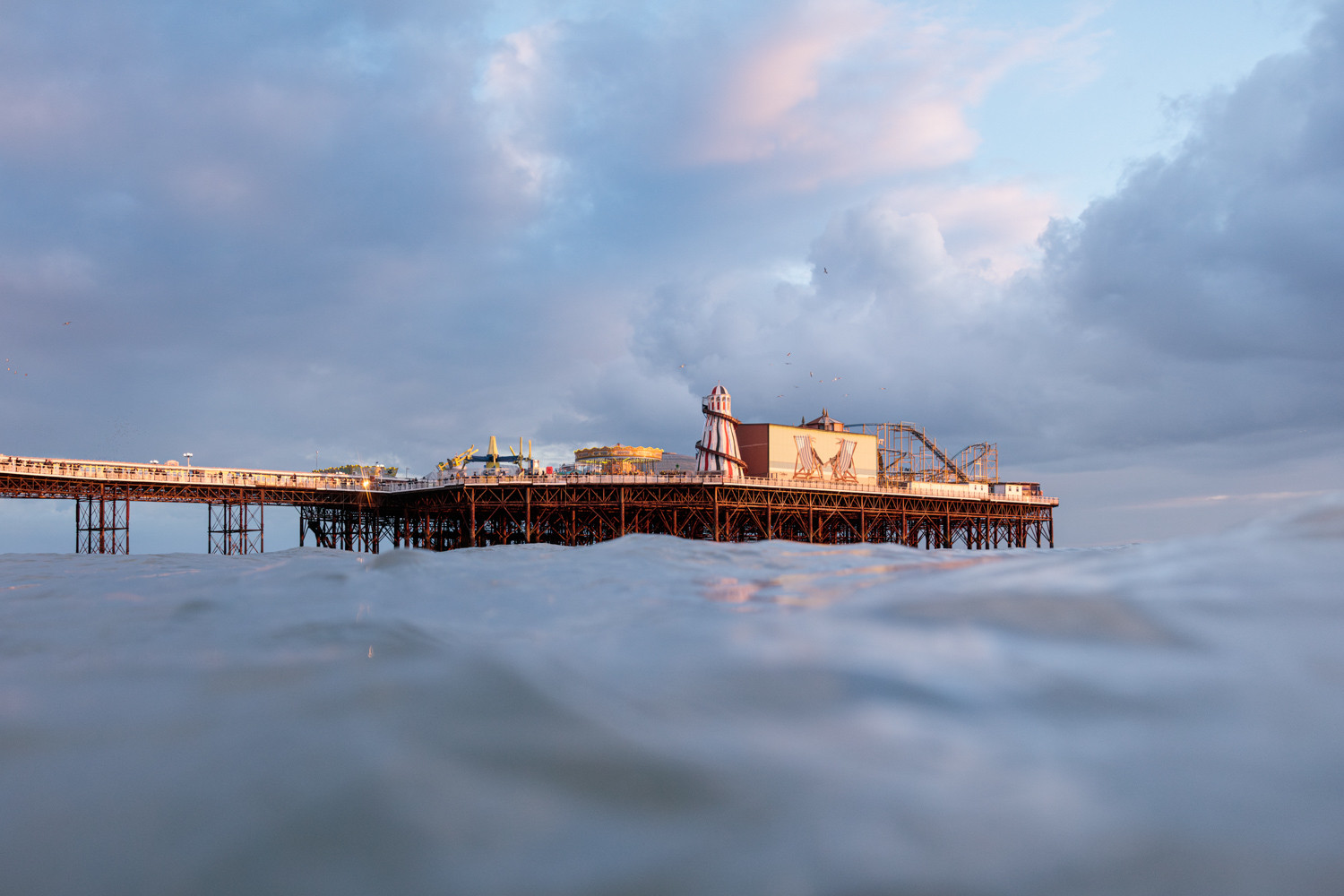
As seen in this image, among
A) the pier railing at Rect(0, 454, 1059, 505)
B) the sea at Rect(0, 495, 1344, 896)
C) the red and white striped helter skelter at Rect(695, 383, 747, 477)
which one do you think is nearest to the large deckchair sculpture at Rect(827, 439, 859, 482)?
the pier railing at Rect(0, 454, 1059, 505)

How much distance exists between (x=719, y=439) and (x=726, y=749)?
53176 mm

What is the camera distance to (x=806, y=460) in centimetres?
5956

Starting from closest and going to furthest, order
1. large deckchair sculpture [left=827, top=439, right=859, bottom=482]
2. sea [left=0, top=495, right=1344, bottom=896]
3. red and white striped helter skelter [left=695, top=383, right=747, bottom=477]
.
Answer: sea [left=0, top=495, right=1344, bottom=896] → red and white striped helter skelter [left=695, top=383, right=747, bottom=477] → large deckchair sculpture [left=827, top=439, right=859, bottom=482]

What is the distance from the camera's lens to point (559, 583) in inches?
281

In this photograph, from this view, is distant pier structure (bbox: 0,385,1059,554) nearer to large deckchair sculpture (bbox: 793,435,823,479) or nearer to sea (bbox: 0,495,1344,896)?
large deckchair sculpture (bbox: 793,435,823,479)

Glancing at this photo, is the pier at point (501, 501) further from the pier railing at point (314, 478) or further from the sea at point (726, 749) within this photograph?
the sea at point (726, 749)

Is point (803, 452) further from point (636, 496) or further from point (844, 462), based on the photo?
point (636, 496)

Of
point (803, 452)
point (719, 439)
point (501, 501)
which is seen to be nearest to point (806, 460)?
point (803, 452)

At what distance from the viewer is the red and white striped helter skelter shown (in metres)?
55.2

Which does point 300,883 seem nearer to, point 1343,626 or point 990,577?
point 1343,626

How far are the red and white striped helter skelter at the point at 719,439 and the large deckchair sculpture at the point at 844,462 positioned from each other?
28.3 ft

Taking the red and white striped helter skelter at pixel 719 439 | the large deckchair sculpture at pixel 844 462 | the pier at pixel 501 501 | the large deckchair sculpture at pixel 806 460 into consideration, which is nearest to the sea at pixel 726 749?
the pier at pixel 501 501

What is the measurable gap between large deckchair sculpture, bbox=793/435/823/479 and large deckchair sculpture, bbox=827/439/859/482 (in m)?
1.18

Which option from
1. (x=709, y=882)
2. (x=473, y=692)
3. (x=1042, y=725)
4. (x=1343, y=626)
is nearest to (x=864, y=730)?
(x=1042, y=725)
